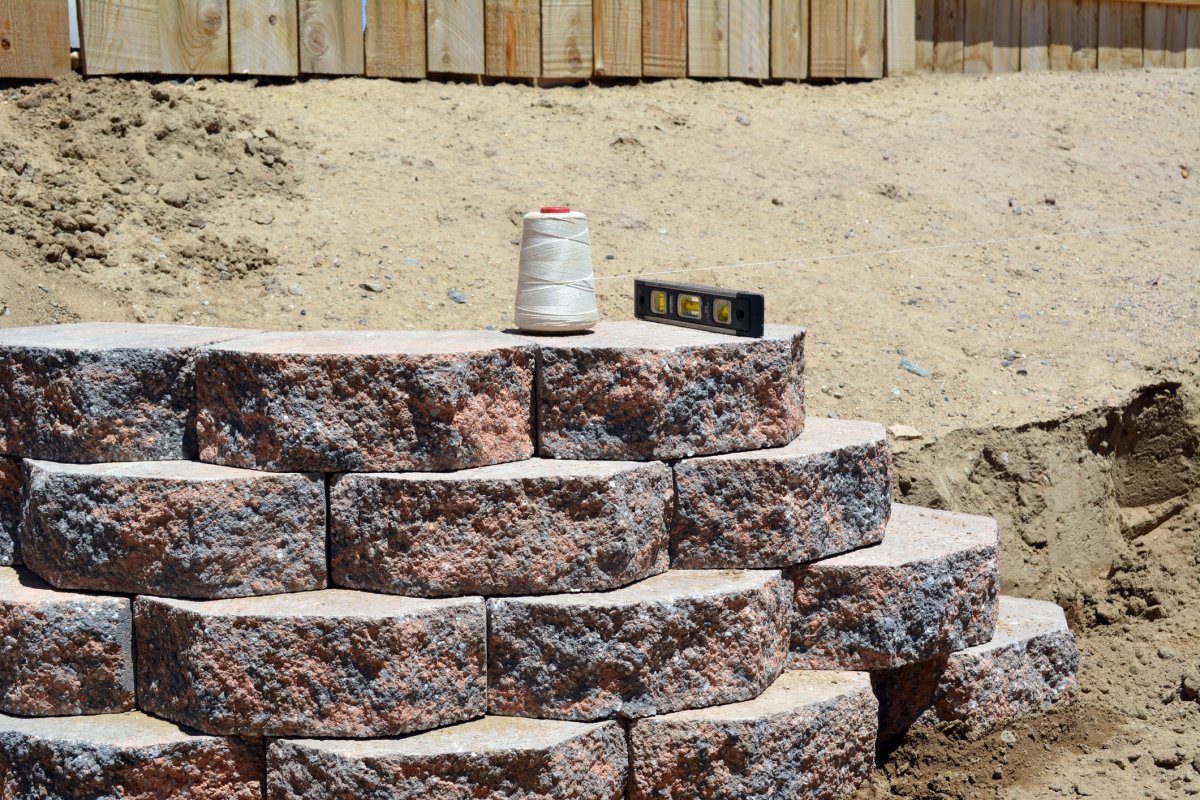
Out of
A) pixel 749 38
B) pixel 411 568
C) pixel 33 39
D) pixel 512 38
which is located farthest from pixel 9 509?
pixel 749 38

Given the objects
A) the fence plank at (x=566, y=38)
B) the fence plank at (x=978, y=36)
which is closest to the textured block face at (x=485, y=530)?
the fence plank at (x=566, y=38)

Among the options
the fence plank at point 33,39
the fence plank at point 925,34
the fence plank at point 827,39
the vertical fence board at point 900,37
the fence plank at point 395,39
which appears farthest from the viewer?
the fence plank at point 925,34

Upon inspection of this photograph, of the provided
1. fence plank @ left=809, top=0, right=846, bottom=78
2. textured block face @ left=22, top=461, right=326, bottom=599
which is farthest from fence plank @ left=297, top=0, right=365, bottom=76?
textured block face @ left=22, top=461, right=326, bottom=599

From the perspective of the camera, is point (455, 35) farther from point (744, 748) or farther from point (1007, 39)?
point (744, 748)

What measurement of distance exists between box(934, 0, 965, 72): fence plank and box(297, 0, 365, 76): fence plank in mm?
3948

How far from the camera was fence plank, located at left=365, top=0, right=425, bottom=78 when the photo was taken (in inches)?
278

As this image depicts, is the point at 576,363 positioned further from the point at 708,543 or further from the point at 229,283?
the point at 229,283

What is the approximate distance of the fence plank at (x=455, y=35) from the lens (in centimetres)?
718

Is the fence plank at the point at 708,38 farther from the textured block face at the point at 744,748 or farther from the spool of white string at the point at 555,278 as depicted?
the textured block face at the point at 744,748

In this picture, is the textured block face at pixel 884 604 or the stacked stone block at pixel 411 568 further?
the textured block face at pixel 884 604

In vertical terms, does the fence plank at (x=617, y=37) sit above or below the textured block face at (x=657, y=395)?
above

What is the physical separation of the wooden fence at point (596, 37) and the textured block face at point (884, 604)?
408 centimetres

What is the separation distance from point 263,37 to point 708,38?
8.49 ft

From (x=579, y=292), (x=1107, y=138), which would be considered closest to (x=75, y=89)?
(x=579, y=292)
